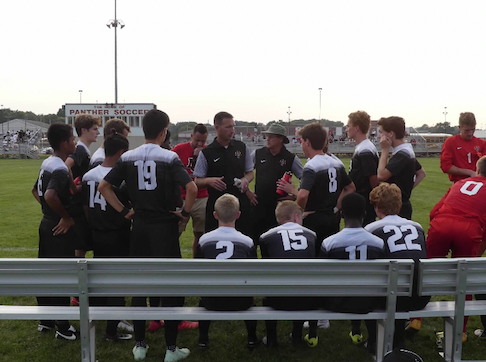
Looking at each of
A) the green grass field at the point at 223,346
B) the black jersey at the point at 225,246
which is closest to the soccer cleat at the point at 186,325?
the green grass field at the point at 223,346

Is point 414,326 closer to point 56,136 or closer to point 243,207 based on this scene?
point 243,207

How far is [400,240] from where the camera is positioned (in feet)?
11.5

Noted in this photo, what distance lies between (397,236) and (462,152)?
117 inches

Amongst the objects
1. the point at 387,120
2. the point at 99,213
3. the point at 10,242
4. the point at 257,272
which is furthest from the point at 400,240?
the point at 10,242

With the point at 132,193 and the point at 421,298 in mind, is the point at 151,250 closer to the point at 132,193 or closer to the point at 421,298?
the point at 132,193

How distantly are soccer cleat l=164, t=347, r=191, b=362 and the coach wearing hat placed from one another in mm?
1789

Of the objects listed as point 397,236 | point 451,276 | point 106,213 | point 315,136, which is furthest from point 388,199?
point 106,213

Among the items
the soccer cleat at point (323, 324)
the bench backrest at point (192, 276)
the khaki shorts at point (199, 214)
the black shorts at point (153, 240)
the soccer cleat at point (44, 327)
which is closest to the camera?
the bench backrest at point (192, 276)

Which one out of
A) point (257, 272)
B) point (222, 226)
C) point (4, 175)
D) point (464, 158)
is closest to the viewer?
point (257, 272)

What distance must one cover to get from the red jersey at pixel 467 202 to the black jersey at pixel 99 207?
3.10 metres

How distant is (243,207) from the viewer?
4.93 meters

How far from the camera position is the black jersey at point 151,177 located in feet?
12.0

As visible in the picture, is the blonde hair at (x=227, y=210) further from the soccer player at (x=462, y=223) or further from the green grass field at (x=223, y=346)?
the soccer player at (x=462, y=223)

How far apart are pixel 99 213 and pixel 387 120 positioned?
10.5ft
